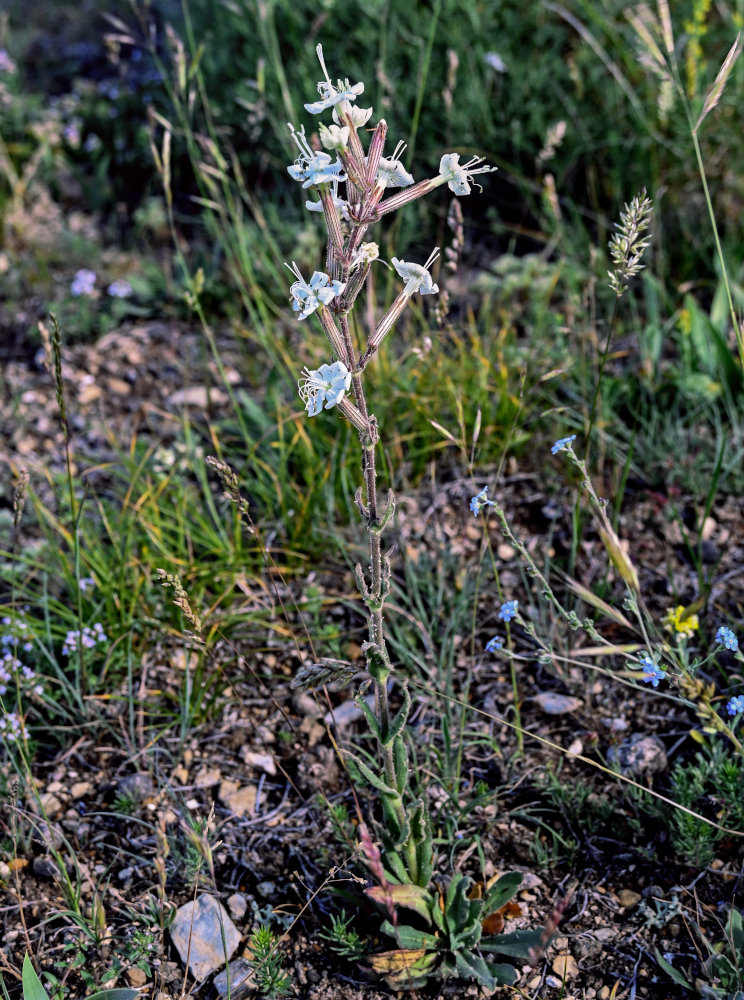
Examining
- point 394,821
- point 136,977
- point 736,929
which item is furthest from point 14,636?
point 736,929

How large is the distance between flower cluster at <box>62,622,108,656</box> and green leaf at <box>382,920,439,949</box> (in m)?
0.97

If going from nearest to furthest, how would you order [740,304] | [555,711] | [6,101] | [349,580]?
1. [555,711]
2. [349,580]
3. [740,304]
4. [6,101]

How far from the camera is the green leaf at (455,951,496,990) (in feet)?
5.35

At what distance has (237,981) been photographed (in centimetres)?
177

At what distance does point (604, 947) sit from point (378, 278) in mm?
2383

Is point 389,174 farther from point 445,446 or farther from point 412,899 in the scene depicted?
point 445,446

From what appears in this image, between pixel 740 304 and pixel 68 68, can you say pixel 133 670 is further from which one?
pixel 68 68

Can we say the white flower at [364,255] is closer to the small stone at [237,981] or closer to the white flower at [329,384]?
the white flower at [329,384]

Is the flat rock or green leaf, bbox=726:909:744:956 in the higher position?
green leaf, bbox=726:909:744:956

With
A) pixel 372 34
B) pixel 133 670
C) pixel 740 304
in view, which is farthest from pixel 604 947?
pixel 372 34

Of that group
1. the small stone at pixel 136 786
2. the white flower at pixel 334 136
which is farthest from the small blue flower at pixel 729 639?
the small stone at pixel 136 786

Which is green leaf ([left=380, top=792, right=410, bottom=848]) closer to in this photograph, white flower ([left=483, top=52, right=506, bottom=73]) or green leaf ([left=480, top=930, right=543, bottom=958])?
green leaf ([left=480, top=930, right=543, bottom=958])

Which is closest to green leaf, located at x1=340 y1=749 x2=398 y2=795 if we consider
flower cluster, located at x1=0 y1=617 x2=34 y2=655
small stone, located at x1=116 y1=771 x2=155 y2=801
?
small stone, located at x1=116 y1=771 x2=155 y2=801

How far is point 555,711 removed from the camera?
2189 mm
